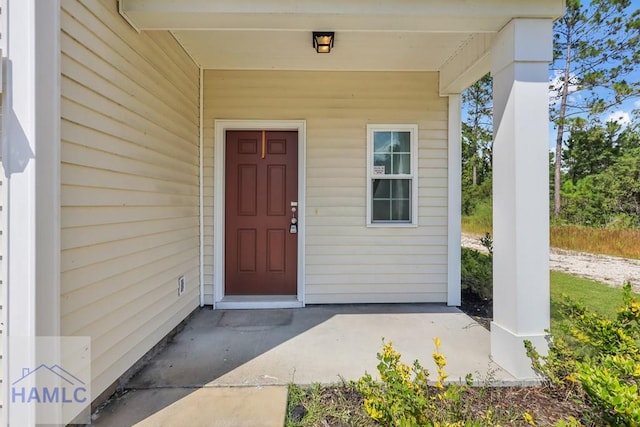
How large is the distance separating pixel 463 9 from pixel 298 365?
2.73 metres

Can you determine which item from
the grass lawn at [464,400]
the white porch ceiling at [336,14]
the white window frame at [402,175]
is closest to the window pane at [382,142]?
the white window frame at [402,175]

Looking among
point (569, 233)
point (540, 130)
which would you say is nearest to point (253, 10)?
point (540, 130)

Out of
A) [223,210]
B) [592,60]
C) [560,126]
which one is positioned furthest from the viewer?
[560,126]

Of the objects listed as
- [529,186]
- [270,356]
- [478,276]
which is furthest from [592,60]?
[270,356]

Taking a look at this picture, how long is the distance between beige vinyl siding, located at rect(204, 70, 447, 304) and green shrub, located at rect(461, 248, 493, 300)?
0.64 m

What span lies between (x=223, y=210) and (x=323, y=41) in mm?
2072

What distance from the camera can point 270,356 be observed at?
8.42ft

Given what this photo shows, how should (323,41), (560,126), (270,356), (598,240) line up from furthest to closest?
(560,126) < (598,240) < (323,41) < (270,356)

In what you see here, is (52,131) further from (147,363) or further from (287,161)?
(287,161)

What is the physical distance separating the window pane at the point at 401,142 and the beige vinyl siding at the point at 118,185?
2.31 metres

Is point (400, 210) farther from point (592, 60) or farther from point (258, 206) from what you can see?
point (592, 60)

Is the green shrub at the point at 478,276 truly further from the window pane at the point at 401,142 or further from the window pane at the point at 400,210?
the window pane at the point at 401,142

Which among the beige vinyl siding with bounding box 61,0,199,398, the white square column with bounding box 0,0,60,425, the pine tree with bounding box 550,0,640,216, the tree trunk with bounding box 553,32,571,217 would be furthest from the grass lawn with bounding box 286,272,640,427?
the pine tree with bounding box 550,0,640,216

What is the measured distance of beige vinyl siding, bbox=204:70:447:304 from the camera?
12.3ft
